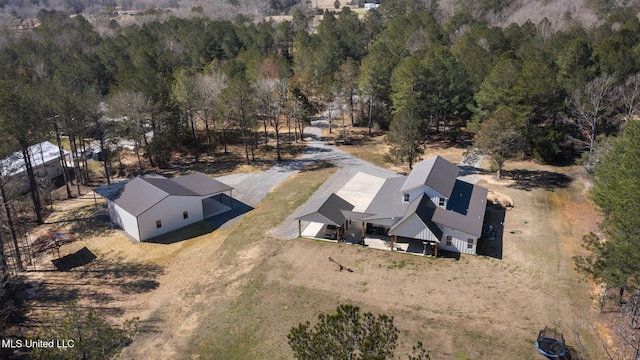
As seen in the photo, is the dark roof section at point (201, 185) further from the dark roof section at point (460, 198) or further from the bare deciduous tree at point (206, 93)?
the dark roof section at point (460, 198)

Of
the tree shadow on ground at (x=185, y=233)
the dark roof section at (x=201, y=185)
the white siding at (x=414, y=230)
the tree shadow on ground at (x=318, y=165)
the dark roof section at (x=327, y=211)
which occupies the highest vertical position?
the dark roof section at (x=201, y=185)

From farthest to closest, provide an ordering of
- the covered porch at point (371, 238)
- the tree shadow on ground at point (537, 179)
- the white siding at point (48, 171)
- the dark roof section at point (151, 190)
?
1. the white siding at point (48, 171)
2. the tree shadow on ground at point (537, 179)
3. the dark roof section at point (151, 190)
4. the covered porch at point (371, 238)

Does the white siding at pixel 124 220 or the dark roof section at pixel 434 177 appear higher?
the dark roof section at pixel 434 177

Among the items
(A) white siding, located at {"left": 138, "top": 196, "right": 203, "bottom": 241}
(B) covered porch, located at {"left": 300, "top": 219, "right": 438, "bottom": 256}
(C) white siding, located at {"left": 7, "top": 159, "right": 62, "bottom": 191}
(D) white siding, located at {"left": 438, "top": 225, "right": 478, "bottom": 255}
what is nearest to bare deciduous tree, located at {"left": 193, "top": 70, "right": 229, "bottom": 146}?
(C) white siding, located at {"left": 7, "top": 159, "right": 62, "bottom": 191}

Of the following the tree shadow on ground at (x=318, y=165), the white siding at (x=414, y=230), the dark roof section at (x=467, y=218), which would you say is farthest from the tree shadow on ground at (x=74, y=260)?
the dark roof section at (x=467, y=218)

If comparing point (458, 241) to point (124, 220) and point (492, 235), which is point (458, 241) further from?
point (124, 220)

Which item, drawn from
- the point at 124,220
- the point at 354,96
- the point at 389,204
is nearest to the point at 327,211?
the point at 389,204
